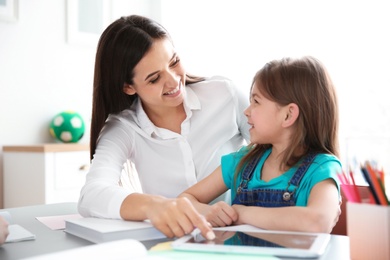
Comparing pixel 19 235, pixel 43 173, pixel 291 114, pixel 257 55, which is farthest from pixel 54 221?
pixel 257 55

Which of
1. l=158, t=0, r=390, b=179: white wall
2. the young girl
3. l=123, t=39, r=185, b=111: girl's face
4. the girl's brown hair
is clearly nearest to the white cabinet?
l=158, t=0, r=390, b=179: white wall

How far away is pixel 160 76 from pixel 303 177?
55 cm

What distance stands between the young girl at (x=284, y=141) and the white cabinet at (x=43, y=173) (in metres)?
1.93

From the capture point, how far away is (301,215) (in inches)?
37.9

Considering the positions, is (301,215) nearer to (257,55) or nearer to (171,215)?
(171,215)

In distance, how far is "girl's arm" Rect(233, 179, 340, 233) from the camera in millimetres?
958

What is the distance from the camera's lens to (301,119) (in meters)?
1.28

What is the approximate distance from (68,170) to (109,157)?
185 centimetres

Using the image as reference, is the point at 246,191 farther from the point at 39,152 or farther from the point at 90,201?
the point at 39,152

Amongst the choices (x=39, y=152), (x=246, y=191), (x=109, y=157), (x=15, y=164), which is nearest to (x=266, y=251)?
(x=246, y=191)

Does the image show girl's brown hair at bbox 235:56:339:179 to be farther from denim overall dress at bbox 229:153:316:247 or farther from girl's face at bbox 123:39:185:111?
girl's face at bbox 123:39:185:111

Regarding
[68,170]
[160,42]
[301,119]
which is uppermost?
[160,42]

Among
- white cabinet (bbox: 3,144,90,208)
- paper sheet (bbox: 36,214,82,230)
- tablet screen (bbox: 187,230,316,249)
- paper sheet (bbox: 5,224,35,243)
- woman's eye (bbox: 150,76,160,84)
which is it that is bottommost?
white cabinet (bbox: 3,144,90,208)

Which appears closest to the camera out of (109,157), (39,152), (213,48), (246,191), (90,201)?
(90,201)
